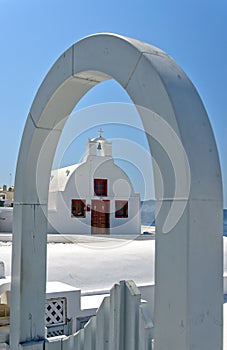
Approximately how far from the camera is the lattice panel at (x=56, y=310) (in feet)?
16.8

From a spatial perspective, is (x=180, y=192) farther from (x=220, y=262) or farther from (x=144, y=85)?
(x=144, y=85)

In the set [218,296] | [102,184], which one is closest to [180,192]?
[218,296]

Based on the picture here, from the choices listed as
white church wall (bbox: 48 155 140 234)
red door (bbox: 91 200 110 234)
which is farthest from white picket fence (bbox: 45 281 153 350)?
red door (bbox: 91 200 110 234)

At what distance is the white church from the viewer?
697 inches

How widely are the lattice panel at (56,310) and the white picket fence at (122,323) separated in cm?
265

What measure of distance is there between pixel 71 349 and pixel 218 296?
160cm

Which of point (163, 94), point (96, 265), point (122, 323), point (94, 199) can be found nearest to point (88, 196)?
point (94, 199)

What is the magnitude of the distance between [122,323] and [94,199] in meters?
16.2

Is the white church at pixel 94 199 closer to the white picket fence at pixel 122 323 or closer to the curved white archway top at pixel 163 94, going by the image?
the white picket fence at pixel 122 323

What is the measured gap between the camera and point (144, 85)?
1.81m

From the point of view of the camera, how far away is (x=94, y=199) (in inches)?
728

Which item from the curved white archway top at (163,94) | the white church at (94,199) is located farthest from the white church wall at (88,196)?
the curved white archway top at (163,94)

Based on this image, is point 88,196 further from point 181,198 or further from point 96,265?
point 181,198

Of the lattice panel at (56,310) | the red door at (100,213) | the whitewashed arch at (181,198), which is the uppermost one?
the whitewashed arch at (181,198)
